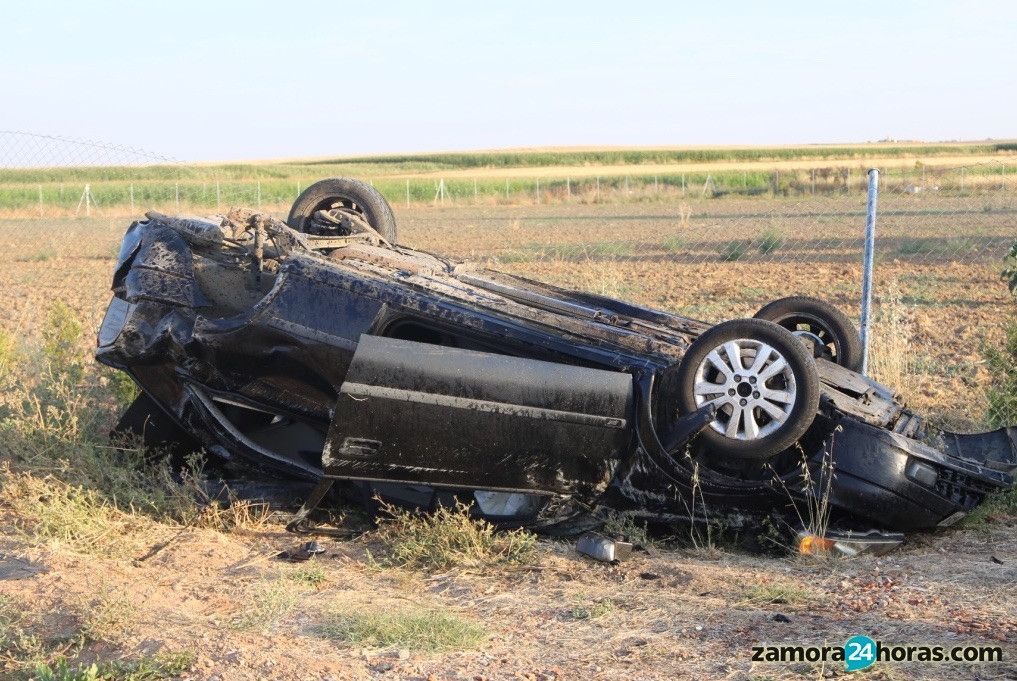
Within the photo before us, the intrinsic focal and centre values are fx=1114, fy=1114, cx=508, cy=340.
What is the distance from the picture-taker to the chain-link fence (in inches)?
441

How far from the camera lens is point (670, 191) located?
48125 millimetres

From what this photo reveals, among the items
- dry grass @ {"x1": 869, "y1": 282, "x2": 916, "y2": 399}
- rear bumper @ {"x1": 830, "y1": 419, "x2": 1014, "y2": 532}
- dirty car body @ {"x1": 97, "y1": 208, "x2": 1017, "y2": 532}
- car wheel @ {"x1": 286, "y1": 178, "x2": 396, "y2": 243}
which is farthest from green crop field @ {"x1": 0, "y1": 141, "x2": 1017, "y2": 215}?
dirty car body @ {"x1": 97, "y1": 208, "x2": 1017, "y2": 532}

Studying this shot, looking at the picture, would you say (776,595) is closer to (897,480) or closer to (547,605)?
(897,480)

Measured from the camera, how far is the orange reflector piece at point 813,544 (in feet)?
17.2

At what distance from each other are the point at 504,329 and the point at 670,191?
43714 millimetres

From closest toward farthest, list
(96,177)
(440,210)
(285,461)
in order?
1. (285,461)
2. (440,210)
3. (96,177)

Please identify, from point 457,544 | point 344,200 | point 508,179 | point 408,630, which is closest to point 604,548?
point 457,544

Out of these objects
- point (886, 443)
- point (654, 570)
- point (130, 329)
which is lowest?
point (654, 570)

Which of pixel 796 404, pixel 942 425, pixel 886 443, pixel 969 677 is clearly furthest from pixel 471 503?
pixel 942 425

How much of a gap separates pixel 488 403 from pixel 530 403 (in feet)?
0.64

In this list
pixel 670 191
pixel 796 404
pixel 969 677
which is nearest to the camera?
pixel 969 677

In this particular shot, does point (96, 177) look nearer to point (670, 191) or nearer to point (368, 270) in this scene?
point (670, 191)

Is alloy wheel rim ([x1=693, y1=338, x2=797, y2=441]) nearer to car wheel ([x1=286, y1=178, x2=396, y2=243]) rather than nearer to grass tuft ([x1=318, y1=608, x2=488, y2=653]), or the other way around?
grass tuft ([x1=318, y1=608, x2=488, y2=653])

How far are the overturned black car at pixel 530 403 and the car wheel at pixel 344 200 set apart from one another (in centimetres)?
126
